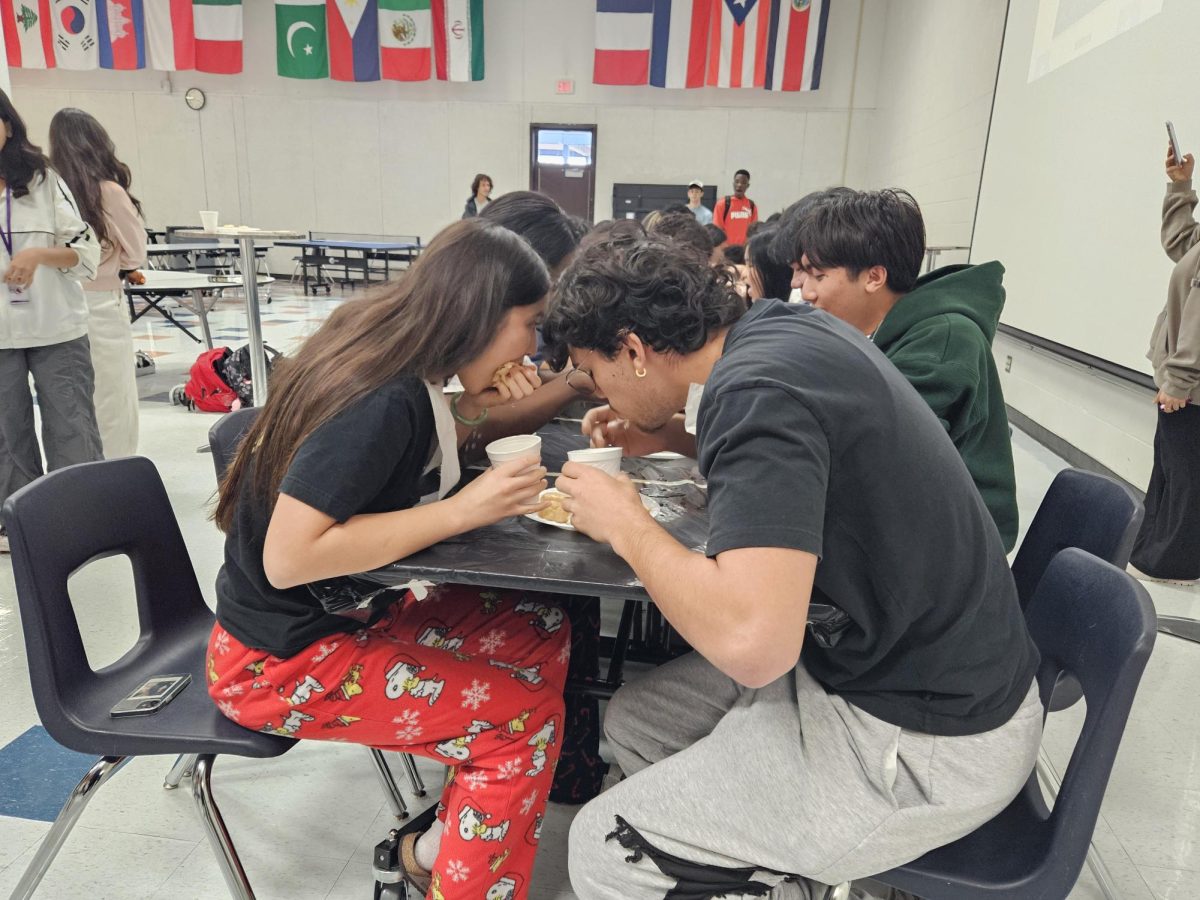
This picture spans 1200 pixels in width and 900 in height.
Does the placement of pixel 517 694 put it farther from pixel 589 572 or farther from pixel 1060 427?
pixel 1060 427

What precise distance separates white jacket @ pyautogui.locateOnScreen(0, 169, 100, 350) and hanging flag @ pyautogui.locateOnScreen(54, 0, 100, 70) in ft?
32.8

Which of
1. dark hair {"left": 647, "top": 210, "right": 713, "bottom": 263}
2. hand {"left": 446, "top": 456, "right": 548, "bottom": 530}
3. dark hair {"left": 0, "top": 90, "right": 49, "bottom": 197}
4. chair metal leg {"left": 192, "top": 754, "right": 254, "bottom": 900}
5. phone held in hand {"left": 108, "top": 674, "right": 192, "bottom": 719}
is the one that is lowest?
chair metal leg {"left": 192, "top": 754, "right": 254, "bottom": 900}

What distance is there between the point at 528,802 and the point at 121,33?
12.4 meters

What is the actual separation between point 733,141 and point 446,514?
10.6 meters

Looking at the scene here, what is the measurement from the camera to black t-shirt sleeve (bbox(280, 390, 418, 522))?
1.01 meters

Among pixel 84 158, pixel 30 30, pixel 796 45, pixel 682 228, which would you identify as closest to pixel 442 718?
pixel 682 228

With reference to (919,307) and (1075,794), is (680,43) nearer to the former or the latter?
(919,307)

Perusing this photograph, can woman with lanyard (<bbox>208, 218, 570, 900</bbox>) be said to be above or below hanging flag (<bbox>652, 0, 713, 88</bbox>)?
below

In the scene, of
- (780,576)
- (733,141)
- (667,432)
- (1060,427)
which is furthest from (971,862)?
(733,141)

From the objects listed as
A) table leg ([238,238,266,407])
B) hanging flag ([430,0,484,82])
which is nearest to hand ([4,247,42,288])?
table leg ([238,238,266,407])

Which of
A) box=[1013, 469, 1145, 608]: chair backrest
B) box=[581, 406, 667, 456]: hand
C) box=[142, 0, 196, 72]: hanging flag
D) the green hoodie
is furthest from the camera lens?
box=[142, 0, 196, 72]: hanging flag

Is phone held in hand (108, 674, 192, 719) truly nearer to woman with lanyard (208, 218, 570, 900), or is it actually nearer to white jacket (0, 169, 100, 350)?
woman with lanyard (208, 218, 570, 900)

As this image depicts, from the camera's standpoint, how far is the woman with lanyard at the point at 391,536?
1042 mm

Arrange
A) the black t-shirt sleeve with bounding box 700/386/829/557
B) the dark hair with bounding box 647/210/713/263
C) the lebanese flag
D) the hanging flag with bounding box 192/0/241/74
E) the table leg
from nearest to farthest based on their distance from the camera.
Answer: the black t-shirt sleeve with bounding box 700/386/829/557
the dark hair with bounding box 647/210/713/263
the table leg
the lebanese flag
the hanging flag with bounding box 192/0/241/74
